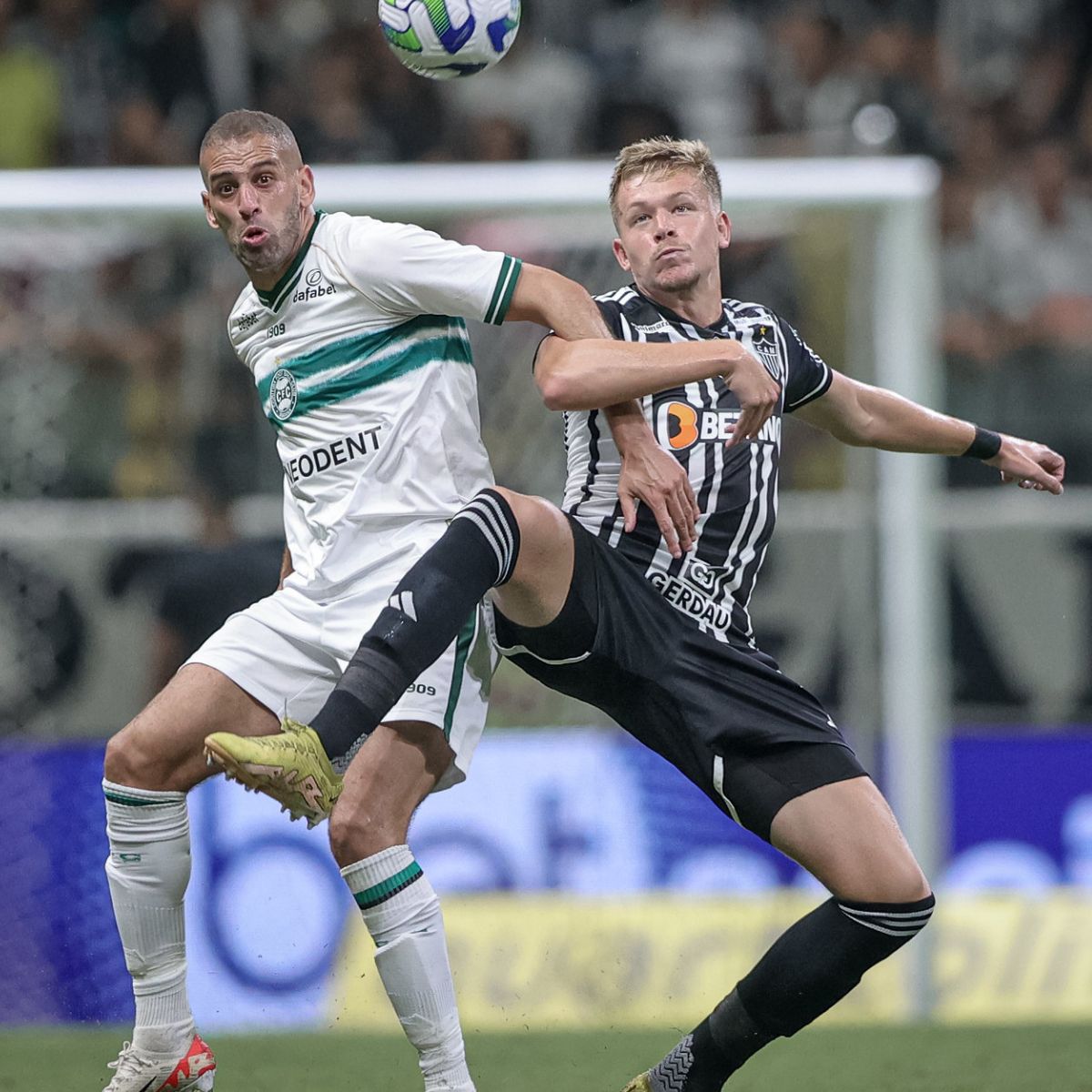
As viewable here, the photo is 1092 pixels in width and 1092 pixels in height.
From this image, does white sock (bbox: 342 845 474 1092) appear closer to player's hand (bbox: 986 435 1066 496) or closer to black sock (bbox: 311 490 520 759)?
black sock (bbox: 311 490 520 759)

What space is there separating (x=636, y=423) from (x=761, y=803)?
971 millimetres

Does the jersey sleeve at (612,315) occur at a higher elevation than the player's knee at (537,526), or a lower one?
higher

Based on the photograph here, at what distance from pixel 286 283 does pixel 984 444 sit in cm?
197

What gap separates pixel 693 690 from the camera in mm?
4629

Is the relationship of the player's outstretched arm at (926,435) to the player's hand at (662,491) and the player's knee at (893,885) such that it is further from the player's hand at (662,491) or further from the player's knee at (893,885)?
the player's knee at (893,885)

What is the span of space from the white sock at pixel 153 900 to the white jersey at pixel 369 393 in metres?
0.71

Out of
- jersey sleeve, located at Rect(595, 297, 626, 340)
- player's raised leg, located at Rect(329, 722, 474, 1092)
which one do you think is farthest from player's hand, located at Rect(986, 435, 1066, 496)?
player's raised leg, located at Rect(329, 722, 474, 1092)

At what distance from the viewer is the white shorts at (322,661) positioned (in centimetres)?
468

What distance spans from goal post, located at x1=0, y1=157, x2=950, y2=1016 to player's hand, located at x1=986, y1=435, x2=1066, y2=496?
2633 millimetres

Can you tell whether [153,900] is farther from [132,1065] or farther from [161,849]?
[132,1065]

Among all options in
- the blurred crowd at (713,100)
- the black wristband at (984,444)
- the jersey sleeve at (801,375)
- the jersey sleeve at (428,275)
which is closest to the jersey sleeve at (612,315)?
the jersey sleeve at (428,275)

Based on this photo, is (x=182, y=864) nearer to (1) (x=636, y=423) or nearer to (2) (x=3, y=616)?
(1) (x=636, y=423)

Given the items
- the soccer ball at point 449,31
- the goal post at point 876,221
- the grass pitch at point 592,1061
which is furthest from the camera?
the goal post at point 876,221

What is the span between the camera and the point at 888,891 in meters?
4.55
